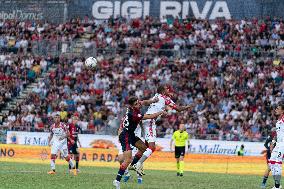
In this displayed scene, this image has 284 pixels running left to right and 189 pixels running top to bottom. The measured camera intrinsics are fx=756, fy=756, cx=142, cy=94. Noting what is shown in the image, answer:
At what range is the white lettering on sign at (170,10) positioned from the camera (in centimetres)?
5769

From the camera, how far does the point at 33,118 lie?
157 feet

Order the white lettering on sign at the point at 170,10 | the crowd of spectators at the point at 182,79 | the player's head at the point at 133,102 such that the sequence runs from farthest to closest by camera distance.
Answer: the white lettering on sign at the point at 170,10
the crowd of spectators at the point at 182,79
the player's head at the point at 133,102

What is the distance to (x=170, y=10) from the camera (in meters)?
58.2

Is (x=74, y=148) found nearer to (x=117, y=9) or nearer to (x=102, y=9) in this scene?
(x=117, y=9)

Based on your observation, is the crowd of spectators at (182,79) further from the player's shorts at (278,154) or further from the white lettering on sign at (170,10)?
the player's shorts at (278,154)

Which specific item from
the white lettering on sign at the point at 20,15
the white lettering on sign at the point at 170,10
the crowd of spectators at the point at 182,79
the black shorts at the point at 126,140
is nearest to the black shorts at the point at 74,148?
the black shorts at the point at 126,140

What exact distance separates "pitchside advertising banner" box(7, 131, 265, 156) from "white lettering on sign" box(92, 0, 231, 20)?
54.5 ft

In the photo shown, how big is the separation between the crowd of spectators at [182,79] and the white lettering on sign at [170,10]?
Result: 2463 mm

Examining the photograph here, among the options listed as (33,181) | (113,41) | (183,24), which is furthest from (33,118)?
(33,181)

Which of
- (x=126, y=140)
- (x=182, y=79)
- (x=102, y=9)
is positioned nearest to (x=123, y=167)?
(x=126, y=140)

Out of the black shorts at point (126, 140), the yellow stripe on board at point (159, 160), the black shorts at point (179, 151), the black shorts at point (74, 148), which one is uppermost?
the black shorts at point (126, 140)

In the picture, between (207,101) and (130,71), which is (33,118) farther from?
(207,101)

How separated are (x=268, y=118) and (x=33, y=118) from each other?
14.8m

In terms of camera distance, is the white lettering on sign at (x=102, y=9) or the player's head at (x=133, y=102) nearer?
the player's head at (x=133, y=102)
